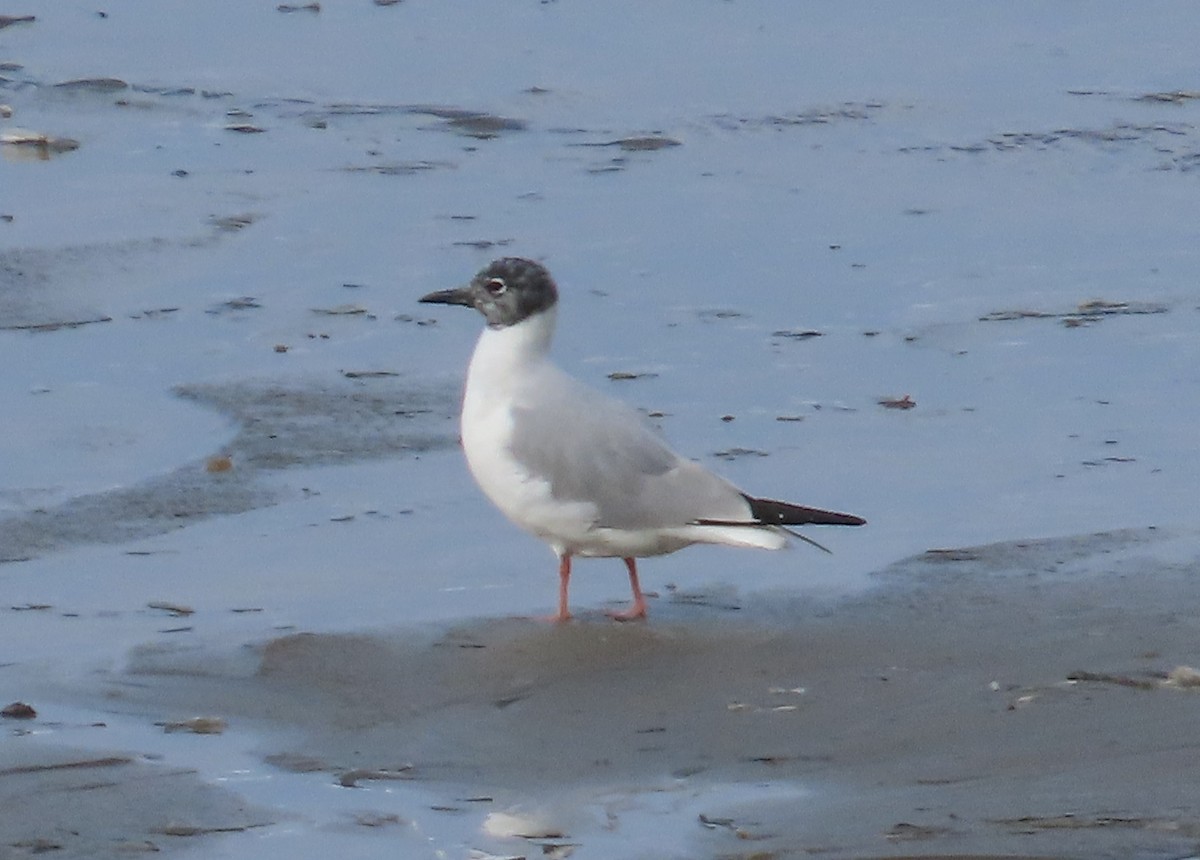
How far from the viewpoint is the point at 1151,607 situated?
5980 millimetres

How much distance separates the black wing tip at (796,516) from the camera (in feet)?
19.9

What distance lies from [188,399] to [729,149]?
426 cm

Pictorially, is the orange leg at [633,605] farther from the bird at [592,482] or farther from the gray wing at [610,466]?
the gray wing at [610,466]

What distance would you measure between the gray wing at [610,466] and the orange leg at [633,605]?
150 millimetres

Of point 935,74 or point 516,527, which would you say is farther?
point 935,74

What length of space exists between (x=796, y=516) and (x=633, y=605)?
0.58 metres

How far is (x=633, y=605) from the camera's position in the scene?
21.0ft

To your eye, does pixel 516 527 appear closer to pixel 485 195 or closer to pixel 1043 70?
pixel 485 195

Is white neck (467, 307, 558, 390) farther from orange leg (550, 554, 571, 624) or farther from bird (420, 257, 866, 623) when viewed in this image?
orange leg (550, 554, 571, 624)

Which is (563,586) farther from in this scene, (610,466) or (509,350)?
(509,350)

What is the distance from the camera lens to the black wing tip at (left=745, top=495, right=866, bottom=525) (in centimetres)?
605

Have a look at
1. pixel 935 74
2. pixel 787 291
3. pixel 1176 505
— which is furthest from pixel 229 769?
pixel 935 74

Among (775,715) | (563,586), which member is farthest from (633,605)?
(775,715)

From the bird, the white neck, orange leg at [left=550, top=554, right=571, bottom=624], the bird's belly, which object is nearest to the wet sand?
orange leg at [left=550, top=554, right=571, bottom=624]
